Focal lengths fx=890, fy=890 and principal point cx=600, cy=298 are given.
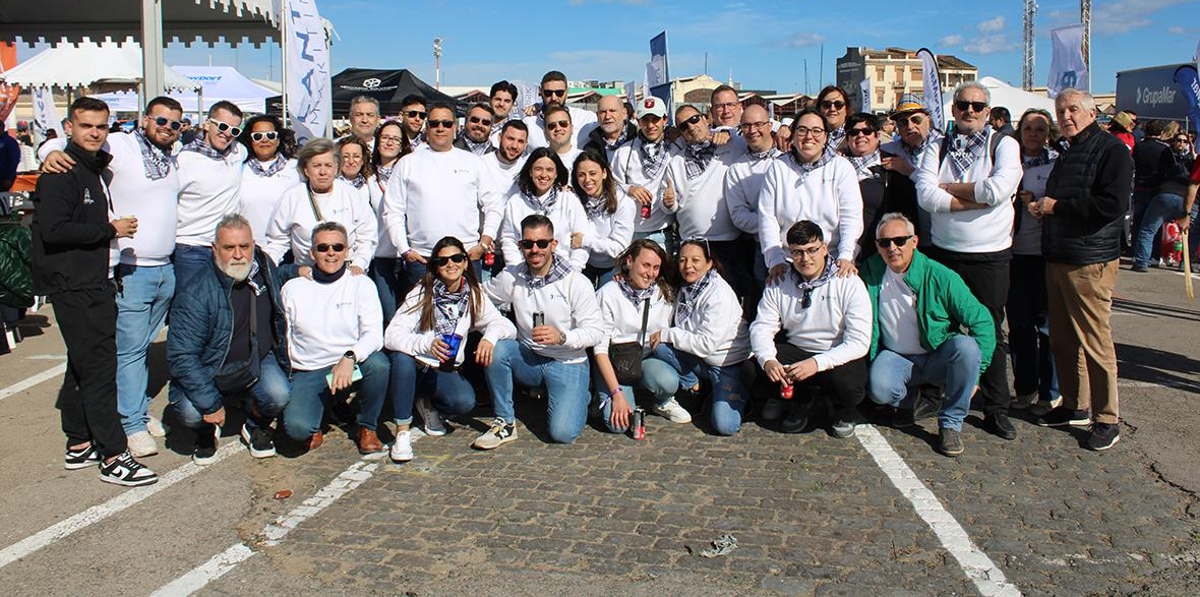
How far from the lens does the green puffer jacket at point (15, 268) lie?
25.5ft

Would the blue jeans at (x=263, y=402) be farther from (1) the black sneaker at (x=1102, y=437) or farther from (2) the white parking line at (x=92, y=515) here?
(1) the black sneaker at (x=1102, y=437)

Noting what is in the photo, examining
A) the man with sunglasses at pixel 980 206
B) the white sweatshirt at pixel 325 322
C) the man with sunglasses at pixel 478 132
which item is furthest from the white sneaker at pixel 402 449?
the man with sunglasses at pixel 980 206

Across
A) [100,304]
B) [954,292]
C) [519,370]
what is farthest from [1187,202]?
[100,304]

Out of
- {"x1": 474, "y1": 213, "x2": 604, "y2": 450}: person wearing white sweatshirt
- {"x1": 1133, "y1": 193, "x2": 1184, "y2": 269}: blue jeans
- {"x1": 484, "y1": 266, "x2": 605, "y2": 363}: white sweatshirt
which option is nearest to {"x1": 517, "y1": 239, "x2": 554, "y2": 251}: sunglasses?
{"x1": 474, "y1": 213, "x2": 604, "y2": 450}: person wearing white sweatshirt

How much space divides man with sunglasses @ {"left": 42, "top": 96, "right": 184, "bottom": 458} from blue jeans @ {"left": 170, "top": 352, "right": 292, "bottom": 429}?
1.01 ft

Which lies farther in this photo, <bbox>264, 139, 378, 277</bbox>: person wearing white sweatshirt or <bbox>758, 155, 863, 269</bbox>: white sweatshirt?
<bbox>758, 155, 863, 269</bbox>: white sweatshirt

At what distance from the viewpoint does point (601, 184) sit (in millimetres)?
6098

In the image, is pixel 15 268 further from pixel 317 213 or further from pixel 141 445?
pixel 317 213

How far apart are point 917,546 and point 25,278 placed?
7.71 metres

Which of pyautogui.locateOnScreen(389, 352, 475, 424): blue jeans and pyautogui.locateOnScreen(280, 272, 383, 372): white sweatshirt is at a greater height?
pyautogui.locateOnScreen(280, 272, 383, 372): white sweatshirt

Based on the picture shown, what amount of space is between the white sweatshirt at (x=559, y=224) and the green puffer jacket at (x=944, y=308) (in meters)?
2.12

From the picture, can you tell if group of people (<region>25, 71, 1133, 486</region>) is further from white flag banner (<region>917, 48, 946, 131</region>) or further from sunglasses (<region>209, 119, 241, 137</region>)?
white flag banner (<region>917, 48, 946, 131</region>)

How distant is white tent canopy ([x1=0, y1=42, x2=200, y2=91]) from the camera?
704 inches

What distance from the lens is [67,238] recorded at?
4516mm
